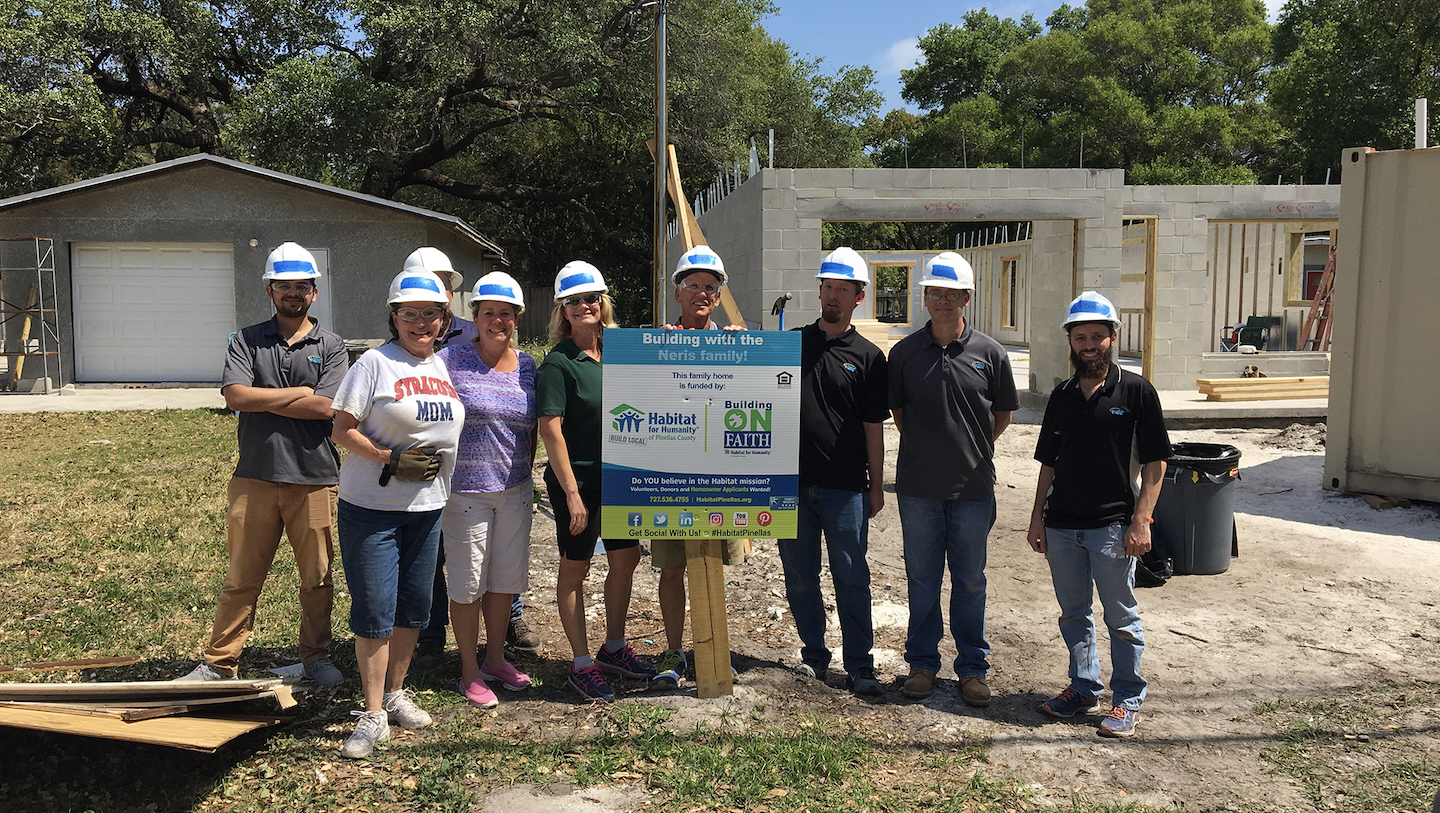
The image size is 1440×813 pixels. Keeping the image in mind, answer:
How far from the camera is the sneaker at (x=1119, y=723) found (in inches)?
167

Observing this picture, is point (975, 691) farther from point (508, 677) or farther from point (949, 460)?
point (508, 677)

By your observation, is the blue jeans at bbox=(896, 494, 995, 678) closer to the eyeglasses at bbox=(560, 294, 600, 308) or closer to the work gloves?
the eyeglasses at bbox=(560, 294, 600, 308)

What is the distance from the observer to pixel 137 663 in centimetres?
486

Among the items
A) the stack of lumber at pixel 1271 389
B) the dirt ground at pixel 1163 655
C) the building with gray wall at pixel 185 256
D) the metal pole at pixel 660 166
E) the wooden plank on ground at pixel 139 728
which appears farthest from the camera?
the building with gray wall at pixel 185 256

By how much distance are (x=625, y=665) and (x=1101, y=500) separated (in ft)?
7.49

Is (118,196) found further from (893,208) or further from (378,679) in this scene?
(378,679)

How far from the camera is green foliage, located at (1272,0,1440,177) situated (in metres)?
33.8

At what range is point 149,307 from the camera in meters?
18.3

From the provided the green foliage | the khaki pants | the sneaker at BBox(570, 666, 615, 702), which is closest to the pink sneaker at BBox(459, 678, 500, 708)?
the sneaker at BBox(570, 666, 615, 702)

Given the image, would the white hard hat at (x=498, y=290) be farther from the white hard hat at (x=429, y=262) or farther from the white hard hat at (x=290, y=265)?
the white hard hat at (x=290, y=265)

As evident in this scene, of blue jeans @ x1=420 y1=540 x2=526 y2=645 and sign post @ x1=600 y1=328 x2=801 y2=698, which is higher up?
sign post @ x1=600 y1=328 x2=801 y2=698

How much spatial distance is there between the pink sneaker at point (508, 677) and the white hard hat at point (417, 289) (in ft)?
5.70

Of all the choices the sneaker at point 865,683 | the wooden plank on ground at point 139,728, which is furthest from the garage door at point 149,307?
the sneaker at point 865,683

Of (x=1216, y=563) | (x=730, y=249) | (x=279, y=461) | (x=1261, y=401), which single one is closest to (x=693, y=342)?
(x=279, y=461)
